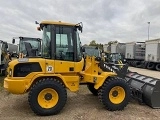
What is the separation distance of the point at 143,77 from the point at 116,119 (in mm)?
2844

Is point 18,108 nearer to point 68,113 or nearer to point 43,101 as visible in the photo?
point 43,101

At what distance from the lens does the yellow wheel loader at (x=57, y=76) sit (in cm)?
667

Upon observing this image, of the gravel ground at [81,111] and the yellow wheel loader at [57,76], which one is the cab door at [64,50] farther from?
the gravel ground at [81,111]

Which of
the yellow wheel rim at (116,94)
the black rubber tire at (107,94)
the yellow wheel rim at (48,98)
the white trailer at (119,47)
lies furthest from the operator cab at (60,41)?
the white trailer at (119,47)

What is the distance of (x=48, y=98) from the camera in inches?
267

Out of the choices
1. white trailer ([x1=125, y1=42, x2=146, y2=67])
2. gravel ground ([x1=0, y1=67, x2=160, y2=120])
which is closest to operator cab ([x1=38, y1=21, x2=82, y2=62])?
gravel ground ([x1=0, y1=67, x2=160, y2=120])

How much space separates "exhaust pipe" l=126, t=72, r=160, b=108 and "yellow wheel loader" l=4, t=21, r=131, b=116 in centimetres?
74

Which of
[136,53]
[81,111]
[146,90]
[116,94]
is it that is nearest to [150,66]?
[136,53]

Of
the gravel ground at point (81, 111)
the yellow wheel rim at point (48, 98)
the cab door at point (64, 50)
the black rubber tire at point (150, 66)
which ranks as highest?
the cab door at point (64, 50)

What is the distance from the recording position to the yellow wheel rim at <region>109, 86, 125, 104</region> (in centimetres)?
733

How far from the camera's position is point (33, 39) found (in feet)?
55.6

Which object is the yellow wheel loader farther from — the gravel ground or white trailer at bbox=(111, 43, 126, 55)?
white trailer at bbox=(111, 43, 126, 55)

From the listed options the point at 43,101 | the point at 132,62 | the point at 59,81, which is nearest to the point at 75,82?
the point at 59,81

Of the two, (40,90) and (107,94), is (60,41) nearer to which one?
(40,90)
